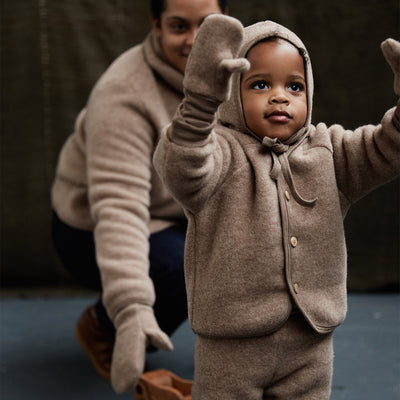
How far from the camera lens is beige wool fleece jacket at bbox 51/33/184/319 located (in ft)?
4.50

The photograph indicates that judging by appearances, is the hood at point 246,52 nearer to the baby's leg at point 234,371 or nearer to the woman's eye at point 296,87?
the woman's eye at point 296,87

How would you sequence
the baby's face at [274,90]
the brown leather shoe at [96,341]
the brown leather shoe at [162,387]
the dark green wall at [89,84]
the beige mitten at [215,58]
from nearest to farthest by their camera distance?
1. the beige mitten at [215,58]
2. the baby's face at [274,90]
3. the brown leather shoe at [162,387]
4. the brown leather shoe at [96,341]
5. the dark green wall at [89,84]

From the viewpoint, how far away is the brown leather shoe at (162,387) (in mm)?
1333

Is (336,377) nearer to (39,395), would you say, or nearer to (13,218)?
(39,395)

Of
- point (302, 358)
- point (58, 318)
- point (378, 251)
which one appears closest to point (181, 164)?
point (302, 358)

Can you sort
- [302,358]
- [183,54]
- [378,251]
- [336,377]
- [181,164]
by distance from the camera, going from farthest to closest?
[378,251] < [336,377] < [183,54] < [302,358] < [181,164]

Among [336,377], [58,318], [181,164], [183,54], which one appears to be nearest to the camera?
[181,164]

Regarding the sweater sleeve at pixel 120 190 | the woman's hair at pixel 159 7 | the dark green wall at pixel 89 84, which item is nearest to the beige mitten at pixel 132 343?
the sweater sleeve at pixel 120 190

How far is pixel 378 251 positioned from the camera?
8.55 feet

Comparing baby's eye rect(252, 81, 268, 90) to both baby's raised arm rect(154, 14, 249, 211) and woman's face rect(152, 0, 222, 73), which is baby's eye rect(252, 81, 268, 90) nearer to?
baby's raised arm rect(154, 14, 249, 211)

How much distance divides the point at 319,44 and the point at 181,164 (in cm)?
180

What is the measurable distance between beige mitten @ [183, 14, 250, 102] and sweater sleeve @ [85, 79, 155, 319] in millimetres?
608

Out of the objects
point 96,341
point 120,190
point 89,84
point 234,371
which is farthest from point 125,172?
point 89,84

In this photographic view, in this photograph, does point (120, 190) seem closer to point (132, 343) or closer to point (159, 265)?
point (159, 265)
